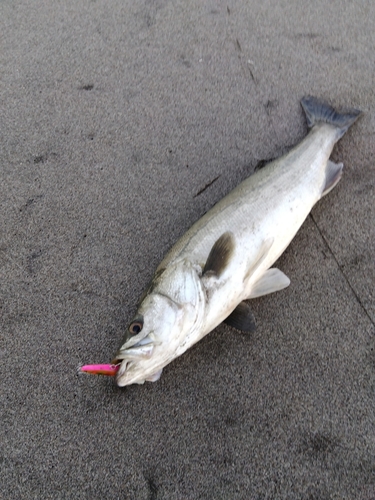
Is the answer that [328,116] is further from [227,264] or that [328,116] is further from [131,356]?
[131,356]

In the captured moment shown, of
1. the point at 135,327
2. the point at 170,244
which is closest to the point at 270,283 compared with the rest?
the point at 170,244

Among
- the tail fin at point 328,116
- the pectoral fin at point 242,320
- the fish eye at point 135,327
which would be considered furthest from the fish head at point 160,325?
the tail fin at point 328,116

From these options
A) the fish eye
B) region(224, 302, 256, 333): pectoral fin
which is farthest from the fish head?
region(224, 302, 256, 333): pectoral fin

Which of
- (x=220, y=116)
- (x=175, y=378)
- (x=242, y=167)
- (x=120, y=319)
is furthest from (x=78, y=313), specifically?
(x=220, y=116)

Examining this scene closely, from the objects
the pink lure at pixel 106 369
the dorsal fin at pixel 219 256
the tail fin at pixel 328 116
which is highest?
the tail fin at pixel 328 116

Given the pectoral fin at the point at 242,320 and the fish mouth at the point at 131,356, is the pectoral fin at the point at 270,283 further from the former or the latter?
the fish mouth at the point at 131,356

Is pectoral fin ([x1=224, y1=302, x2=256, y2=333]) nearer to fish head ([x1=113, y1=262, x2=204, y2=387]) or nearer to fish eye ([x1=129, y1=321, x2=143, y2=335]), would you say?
fish head ([x1=113, y1=262, x2=204, y2=387])
